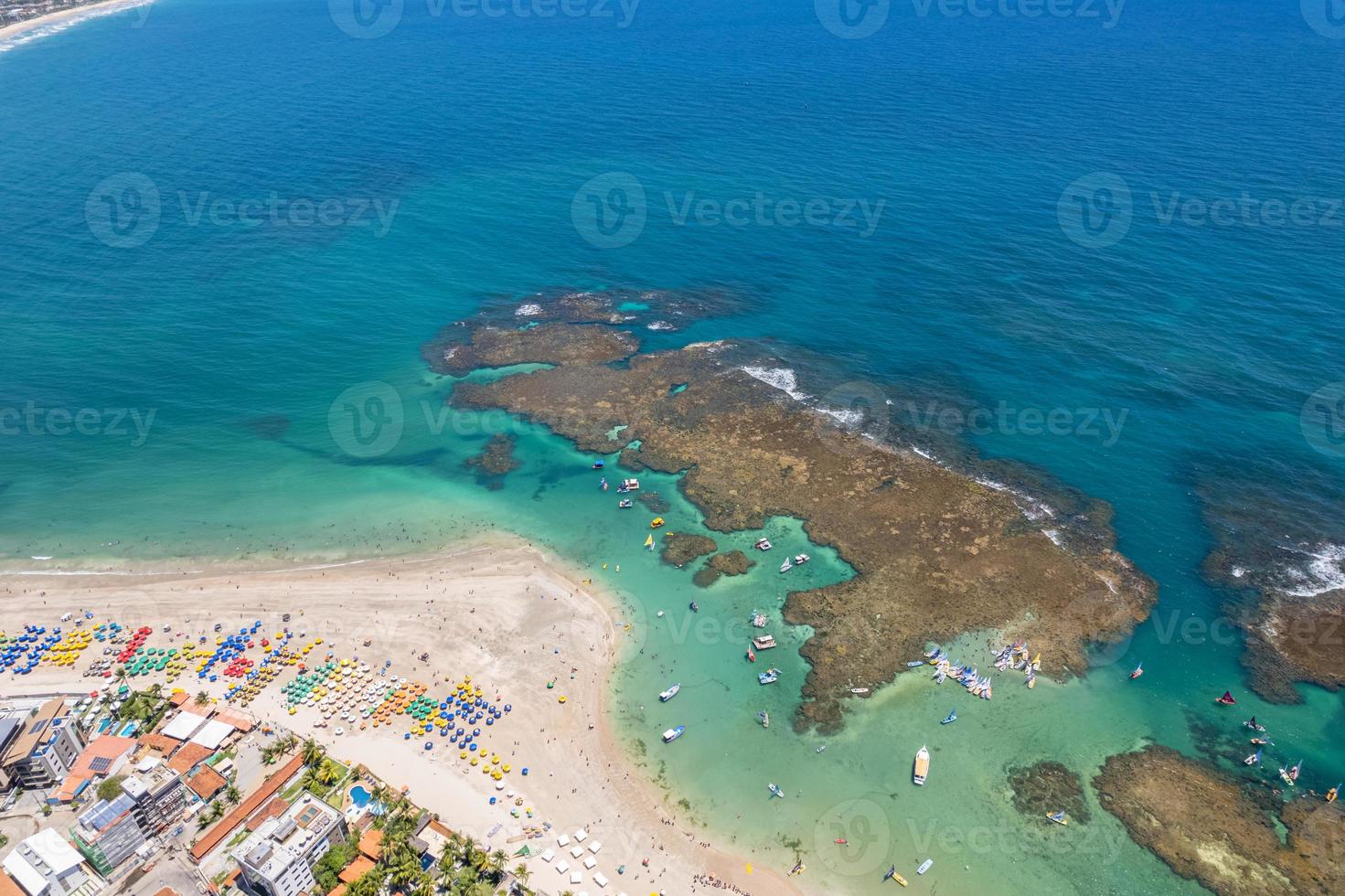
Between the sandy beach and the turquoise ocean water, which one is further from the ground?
the turquoise ocean water

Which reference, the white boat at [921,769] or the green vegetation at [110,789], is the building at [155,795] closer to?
the green vegetation at [110,789]

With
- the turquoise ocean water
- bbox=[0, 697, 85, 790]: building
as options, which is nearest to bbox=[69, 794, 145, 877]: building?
bbox=[0, 697, 85, 790]: building

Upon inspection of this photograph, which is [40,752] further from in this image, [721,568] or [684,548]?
[721,568]

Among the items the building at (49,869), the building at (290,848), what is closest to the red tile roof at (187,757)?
the building at (49,869)

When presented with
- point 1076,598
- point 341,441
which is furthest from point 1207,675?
point 341,441

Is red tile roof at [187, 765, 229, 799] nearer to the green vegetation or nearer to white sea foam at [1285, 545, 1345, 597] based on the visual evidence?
the green vegetation

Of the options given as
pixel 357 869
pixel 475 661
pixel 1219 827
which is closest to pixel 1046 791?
pixel 1219 827
